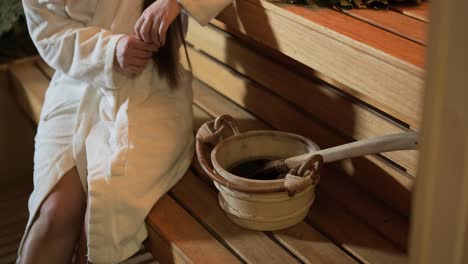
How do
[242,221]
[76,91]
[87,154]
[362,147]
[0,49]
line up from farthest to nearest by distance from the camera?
1. [0,49]
2. [76,91]
3. [87,154]
4. [242,221]
5. [362,147]

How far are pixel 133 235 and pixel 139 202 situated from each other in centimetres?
7

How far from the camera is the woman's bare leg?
1524mm

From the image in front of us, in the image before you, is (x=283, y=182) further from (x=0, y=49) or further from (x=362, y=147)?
(x=0, y=49)

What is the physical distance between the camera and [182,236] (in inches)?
56.3

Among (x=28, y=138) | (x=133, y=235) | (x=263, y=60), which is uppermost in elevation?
(x=263, y=60)

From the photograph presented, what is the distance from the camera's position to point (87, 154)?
1.57m

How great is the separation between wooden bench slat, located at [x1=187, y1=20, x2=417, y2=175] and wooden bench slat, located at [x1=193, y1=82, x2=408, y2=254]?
0.11m

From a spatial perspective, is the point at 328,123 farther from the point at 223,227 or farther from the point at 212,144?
the point at 223,227

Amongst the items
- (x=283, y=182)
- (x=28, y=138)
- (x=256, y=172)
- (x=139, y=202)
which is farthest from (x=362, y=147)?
(x=28, y=138)

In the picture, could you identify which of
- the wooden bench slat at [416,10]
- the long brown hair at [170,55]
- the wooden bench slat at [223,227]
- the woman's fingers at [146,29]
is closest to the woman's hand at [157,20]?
the woman's fingers at [146,29]

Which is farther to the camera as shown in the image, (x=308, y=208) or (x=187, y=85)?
(x=187, y=85)

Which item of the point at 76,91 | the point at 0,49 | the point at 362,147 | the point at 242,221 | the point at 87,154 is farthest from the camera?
the point at 0,49

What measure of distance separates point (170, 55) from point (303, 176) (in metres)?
0.51

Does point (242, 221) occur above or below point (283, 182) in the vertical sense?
below
